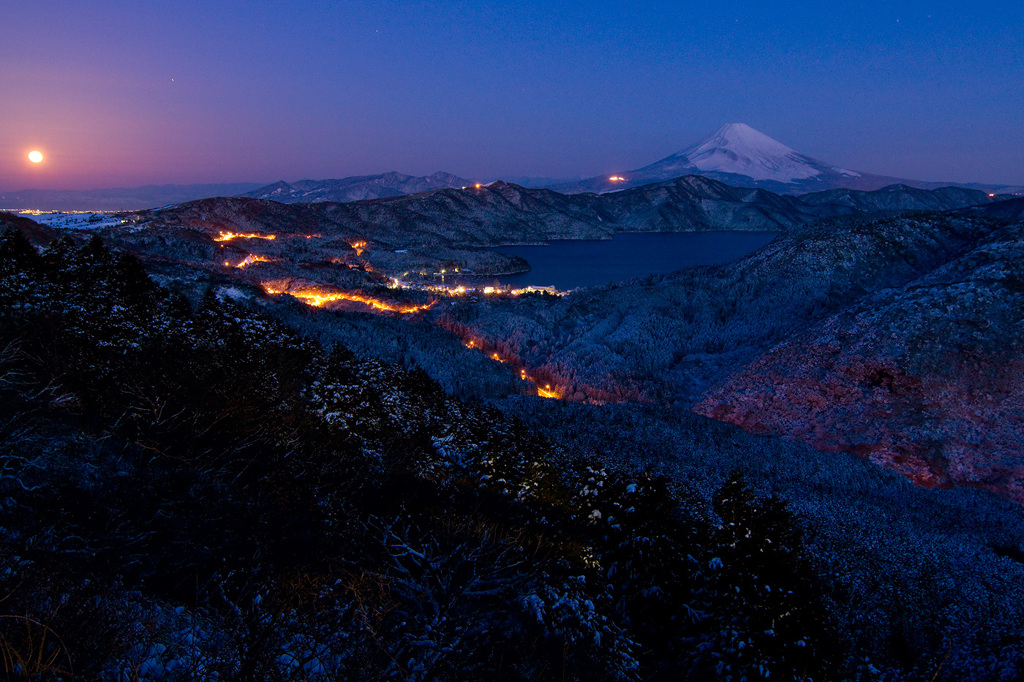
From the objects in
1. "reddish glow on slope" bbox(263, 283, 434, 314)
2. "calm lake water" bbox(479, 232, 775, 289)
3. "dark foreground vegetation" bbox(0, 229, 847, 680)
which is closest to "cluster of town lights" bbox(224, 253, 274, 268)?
"reddish glow on slope" bbox(263, 283, 434, 314)

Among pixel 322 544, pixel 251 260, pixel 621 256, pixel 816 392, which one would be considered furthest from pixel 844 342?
pixel 621 256

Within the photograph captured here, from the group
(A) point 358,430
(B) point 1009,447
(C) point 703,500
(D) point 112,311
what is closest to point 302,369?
(A) point 358,430

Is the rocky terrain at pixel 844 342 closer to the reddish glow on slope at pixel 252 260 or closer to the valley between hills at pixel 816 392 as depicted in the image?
the valley between hills at pixel 816 392

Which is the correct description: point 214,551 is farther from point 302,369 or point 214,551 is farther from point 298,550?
point 302,369

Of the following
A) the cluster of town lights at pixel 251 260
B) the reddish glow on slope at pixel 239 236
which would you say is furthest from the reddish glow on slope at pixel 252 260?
the reddish glow on slope at pixel 239 236

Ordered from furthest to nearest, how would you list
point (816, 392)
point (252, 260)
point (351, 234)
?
point (351, 234) → point (252, 260) → point (816, 392)

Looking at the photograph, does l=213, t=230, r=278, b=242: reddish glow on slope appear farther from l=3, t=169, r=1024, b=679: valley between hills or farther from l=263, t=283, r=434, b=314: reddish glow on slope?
l=3, t=169, r=1024, b=679: valley between hills

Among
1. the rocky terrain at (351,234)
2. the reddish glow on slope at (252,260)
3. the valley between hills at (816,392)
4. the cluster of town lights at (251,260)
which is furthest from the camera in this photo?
the reddish glow on slope at (252,260)

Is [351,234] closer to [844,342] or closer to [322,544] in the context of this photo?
[844,342]
